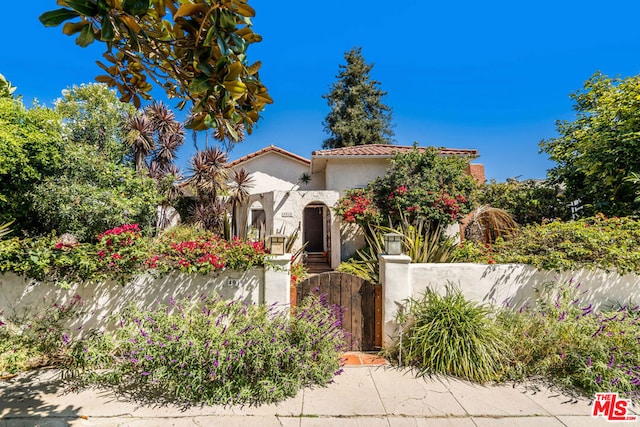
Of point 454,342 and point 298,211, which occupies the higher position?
point 298,211

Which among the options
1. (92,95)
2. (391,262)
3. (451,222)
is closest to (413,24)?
(451,222)

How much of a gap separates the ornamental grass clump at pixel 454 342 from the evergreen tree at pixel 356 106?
91.6 ft

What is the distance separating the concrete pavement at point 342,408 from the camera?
13.2 ft

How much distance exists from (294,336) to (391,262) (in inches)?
95.6

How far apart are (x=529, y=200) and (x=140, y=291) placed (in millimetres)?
14914

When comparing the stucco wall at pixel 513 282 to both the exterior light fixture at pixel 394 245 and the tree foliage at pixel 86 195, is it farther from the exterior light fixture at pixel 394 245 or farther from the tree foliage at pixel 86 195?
the tree foliage at pixel 86 195

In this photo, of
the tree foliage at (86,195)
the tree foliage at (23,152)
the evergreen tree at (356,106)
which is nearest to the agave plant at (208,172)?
the tree foliage at (86,195)

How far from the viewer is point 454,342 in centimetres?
521

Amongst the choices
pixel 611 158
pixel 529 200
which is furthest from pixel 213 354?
pixel 529 200

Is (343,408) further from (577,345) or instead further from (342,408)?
(577,345)

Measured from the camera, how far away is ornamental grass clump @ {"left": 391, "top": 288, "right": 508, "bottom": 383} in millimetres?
5086

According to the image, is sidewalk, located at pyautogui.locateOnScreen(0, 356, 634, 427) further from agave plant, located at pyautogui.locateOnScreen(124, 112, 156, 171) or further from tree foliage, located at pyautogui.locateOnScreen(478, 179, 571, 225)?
agave plant, located at pyautogui.locateOnScreen(124, 112, 156, 171)

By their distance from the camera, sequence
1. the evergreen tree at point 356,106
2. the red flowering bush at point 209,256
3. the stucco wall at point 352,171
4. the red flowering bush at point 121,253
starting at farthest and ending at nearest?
the evergreen tree at point 356,106 → the stucco wall at point 352,171 → the red flowering bush at point 209,256 → the red flowering bush at point 121,253

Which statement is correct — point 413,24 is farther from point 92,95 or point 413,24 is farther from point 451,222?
point 92,95
